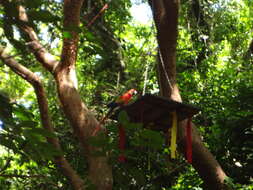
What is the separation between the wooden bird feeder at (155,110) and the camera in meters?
2.48

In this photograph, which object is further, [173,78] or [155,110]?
[173,78]

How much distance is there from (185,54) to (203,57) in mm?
629

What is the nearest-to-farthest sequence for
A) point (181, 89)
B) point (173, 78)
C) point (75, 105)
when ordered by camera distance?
1. point (75, 105)
2. point (173, 78)
3. point (181, 89)

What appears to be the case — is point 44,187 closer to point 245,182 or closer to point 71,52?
point 71,52

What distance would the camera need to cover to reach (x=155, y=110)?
2729mm

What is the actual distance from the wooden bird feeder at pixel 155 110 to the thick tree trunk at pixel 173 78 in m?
0.43

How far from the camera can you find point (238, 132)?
3.84 meters

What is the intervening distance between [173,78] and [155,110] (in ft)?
2.91

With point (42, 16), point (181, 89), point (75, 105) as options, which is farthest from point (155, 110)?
point (181, 89)

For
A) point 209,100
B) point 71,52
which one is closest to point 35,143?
point 71,52

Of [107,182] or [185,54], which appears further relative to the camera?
[185,54]

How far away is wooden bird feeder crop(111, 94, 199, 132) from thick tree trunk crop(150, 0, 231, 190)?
43 centimetres

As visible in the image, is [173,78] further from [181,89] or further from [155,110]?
[181,89]

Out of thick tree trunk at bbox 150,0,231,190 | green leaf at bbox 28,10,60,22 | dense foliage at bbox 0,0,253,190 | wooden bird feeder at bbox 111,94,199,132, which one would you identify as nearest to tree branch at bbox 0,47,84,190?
dense foliage at bbox 0,0,253,190
